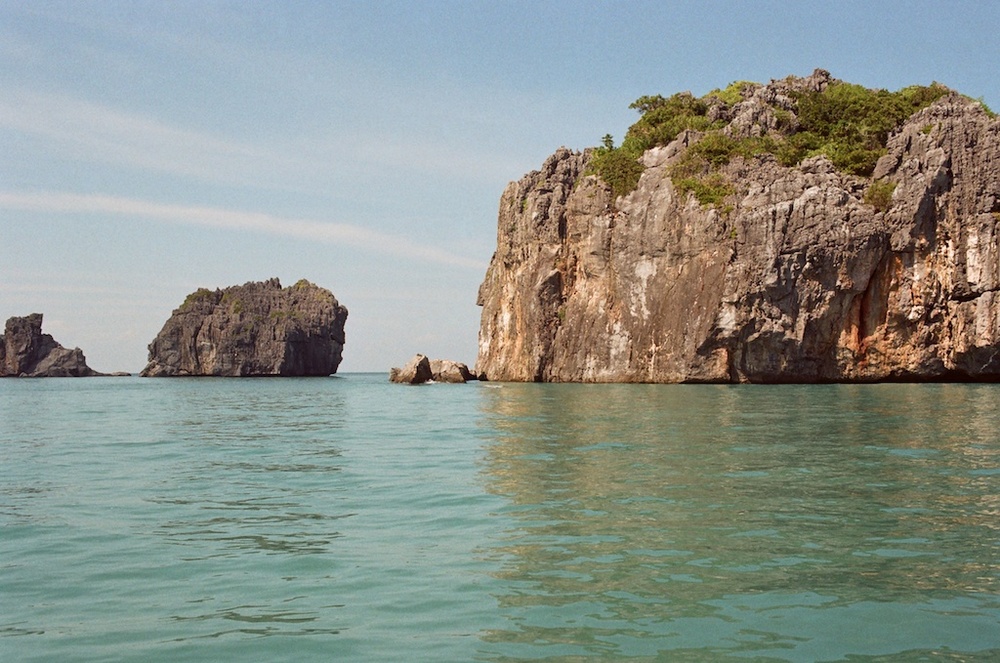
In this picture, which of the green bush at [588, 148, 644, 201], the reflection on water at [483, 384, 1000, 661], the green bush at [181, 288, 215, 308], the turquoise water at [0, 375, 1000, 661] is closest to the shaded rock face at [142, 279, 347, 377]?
the green bush at [181, 288, 215, 308]

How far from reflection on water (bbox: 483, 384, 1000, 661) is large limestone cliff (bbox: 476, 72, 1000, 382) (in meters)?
40.1

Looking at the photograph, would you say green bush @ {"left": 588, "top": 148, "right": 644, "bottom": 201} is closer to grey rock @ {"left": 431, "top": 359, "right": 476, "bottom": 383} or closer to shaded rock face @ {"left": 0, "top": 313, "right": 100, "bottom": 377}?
grey rock @ {"left": 431, "top": 359, "right": 476, "bottom": 383}

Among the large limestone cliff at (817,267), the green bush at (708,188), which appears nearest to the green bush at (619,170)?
the large limestone cliff at (817,267)

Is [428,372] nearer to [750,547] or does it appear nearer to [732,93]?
[732,93]

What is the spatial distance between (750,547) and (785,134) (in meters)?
68.6

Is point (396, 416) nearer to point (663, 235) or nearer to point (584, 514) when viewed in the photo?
point (584, 514)

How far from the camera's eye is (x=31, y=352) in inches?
6216

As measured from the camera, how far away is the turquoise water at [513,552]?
6910 millimetres

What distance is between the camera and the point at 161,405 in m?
47.5

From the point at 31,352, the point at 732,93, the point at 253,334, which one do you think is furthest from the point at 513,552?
the point at 31,352

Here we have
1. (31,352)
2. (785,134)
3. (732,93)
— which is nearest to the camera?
(785,134)

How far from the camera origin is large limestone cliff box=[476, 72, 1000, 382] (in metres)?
57.8

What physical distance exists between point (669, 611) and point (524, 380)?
74998 mm

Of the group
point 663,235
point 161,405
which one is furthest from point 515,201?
point 161,405
